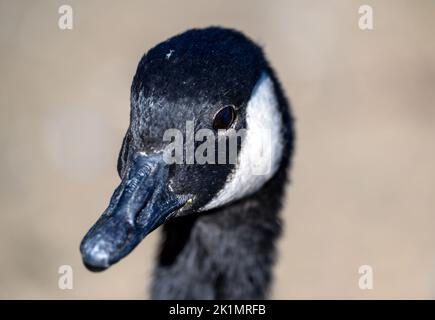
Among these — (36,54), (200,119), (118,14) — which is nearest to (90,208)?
(36,54)

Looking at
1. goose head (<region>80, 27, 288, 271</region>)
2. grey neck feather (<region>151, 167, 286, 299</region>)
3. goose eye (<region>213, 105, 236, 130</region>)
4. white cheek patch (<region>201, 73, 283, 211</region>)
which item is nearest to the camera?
goose head (<region>80, 27, 288, 271</region>)

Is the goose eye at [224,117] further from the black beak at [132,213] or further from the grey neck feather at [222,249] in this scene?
the grey neck feather at [222,249]

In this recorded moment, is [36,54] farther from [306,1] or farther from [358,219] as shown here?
[358,219]

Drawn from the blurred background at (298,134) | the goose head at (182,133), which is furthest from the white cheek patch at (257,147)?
the blurred background at (298,134)

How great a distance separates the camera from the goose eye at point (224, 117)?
2.36 metres

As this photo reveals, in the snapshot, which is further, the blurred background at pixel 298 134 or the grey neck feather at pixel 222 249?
the blurred background at pixel 298 134

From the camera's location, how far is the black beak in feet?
6.50

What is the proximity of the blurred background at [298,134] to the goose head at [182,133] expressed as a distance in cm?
228

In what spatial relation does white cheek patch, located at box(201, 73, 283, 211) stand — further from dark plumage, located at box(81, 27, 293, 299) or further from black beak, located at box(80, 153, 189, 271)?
black beak, located at box(80, 153, 189, 271)

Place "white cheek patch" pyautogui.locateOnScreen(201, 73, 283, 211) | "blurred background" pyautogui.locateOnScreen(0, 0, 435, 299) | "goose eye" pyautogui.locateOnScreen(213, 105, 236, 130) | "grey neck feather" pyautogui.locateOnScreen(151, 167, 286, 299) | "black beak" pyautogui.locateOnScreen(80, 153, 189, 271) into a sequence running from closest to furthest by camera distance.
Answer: "black beak" pyautogui.locateOnScreen(80, 153, 189, 271) < "goose eye" pyautogui.locateOnScreen(213, 105, 236, 130) < "white cheek patch" pyautogui.locateOnScreen(201, 73, 283, 211) < "grey neck feather" pyautogui.locateOnScreen(151, 167, 286, 299) < "blurred background" pyautogui.locateOnScreen(0, 0, 435, 299)

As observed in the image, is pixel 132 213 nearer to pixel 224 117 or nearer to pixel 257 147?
pixel 224 117

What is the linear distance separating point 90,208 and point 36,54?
1.70 metres

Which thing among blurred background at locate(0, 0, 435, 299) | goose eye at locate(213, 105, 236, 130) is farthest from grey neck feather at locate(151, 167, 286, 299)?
blurred background at locate(0, 0, 435, 299)

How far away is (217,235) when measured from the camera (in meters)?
2.94
